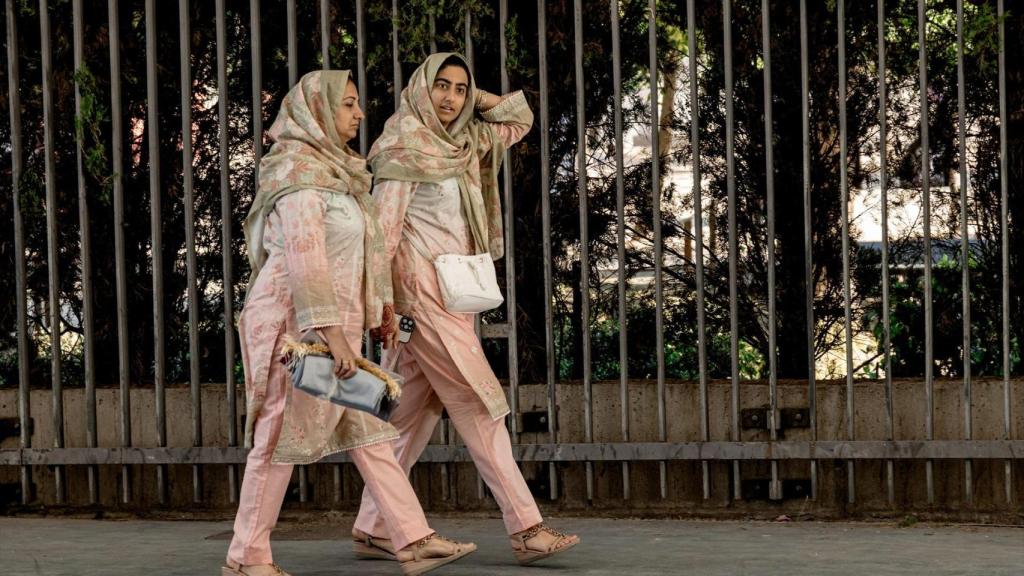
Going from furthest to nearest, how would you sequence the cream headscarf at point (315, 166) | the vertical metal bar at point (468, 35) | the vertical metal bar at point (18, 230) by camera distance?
the vertical metal bar at point (18, 230) < the vertical metal bar at point (468, 35) < the cream headscarf at point (315, 166)

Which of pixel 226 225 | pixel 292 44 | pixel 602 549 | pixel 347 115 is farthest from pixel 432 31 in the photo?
pixel 602 549

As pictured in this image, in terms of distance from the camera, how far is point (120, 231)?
6.54 m

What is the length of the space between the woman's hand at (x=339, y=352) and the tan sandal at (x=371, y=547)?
95 cm

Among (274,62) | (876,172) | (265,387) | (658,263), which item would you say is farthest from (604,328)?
(265,387)

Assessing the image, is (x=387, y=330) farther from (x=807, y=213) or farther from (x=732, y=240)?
(x=807, y=213)

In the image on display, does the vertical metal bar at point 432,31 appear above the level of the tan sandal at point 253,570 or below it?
above

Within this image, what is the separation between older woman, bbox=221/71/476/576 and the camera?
15.5 feet

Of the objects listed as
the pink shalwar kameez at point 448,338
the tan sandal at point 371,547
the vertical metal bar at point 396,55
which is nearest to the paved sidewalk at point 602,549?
the tan sandal at point 371,547

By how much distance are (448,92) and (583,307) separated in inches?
53.8

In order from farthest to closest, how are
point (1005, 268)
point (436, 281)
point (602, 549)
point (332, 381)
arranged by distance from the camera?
point (1005, 268) → point (602, 549) → point (436, 281) → point (332, 381)

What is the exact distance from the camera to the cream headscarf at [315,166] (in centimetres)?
478

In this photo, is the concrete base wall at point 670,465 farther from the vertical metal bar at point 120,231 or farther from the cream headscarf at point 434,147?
the cream headscarf at point 434,147

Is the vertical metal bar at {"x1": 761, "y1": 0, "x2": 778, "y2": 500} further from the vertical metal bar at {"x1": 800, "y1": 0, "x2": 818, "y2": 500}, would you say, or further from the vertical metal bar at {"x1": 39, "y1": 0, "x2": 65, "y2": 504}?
the vertical metal bar at {"x1": 39, "y1": 0, "x2": 65, "y2": 504}

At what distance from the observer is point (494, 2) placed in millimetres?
6754
